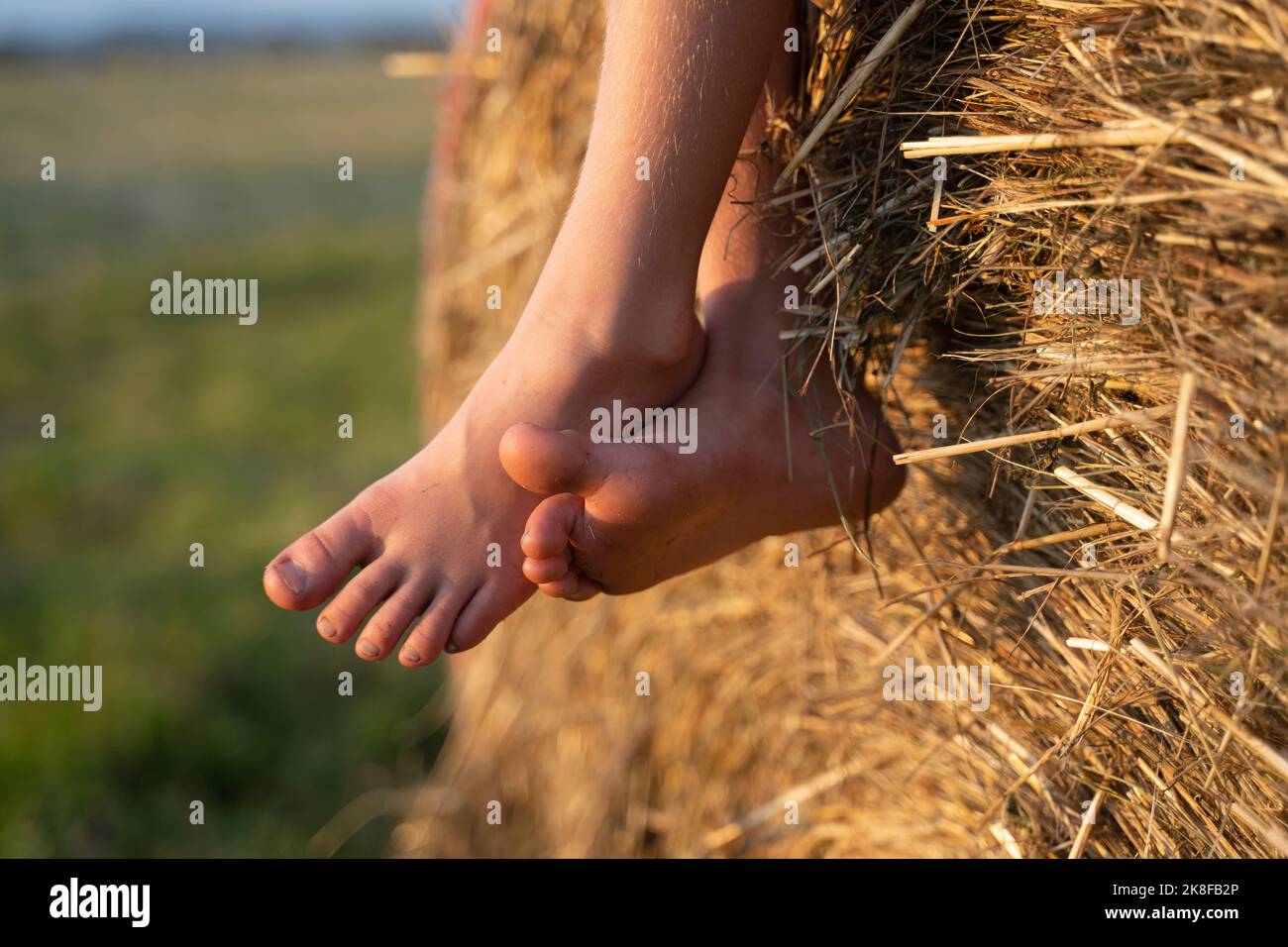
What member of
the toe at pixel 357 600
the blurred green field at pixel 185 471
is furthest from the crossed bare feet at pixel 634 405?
the blurred green field at pixel 185 471

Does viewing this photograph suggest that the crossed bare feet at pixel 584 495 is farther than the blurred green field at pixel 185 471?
No

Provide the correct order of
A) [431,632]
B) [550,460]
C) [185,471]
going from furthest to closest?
[185,471]
[431,632]
[550,460]

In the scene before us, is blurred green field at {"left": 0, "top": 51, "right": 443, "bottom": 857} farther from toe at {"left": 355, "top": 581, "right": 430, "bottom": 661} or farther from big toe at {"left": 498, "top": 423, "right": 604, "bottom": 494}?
big toe at {"left": 498, "top": 423, "right": 604, "bottom": 494}

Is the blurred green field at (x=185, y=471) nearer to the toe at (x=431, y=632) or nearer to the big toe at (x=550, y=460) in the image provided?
the toe at (x=431, y=632)

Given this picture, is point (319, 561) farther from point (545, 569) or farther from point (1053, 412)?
point (1053, 412)

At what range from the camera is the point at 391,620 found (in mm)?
958

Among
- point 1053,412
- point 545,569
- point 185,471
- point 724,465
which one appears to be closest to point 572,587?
point 545,569

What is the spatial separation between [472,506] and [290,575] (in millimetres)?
144

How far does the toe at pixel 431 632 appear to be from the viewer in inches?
37.6

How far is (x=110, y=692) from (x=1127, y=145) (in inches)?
72.5

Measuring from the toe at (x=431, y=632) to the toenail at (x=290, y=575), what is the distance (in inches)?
3.7

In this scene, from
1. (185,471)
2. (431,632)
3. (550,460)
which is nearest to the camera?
(550,460)

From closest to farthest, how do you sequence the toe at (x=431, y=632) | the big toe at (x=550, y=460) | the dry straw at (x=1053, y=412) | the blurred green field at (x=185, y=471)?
the dry straw at (x=1053, y=412), the big toe at (x=550, y=460), the toe at (x=431, y=632), the blurred green field at (x=185, y=471)
